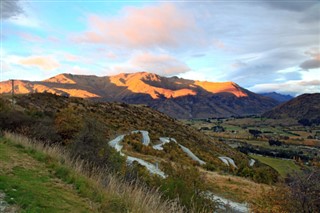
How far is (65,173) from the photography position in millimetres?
11062

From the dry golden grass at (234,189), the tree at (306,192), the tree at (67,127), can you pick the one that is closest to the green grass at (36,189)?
the tree at (306,192)

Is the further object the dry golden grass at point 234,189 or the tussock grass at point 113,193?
the dry golden grass at point 234,189

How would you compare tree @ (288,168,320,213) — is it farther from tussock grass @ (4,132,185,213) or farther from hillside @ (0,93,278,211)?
tussock grass @ (4,132,185,213)

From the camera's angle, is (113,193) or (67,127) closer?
(113,193)

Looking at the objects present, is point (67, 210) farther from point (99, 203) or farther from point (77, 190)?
point (77, 190)

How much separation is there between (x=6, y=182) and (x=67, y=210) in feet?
8.56

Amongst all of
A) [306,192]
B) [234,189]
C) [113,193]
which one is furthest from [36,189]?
[234,189]

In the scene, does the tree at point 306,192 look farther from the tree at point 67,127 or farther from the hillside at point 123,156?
the tree at point 67,127

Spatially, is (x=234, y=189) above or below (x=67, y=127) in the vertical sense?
below

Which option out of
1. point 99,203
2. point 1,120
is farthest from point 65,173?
point 1,120

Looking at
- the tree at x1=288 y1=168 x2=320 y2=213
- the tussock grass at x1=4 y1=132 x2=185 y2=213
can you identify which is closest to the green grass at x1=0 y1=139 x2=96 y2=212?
the tussock grass at x1=4 y1=132 x2=185 y2=213

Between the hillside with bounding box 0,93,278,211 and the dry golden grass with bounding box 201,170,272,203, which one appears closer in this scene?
the hillside with bounding box 0,93,278,211

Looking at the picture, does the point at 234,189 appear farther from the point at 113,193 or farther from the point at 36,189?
the point at 36,189

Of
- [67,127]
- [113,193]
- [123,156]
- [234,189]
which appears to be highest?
[113,193]
